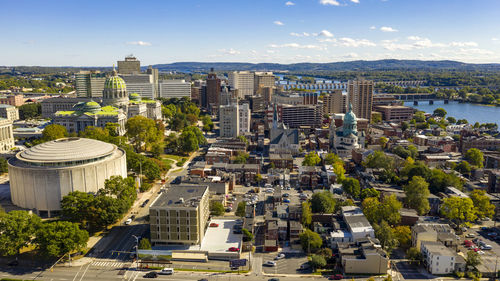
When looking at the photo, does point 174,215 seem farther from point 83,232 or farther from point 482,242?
point 482,242

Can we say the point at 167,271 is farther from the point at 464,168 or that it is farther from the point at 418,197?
the point at 464,168

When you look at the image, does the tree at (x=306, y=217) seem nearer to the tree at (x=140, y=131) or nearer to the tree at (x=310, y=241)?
the tree at (x=310, y=241)

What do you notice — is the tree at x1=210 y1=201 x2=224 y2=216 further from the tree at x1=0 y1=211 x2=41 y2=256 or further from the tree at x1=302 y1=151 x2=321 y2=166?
the tree at x1=302 y1=151 x2=321 y2=166

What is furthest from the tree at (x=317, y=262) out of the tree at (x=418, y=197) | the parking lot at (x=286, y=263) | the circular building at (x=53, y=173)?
the circular building at (x=53, y=173)

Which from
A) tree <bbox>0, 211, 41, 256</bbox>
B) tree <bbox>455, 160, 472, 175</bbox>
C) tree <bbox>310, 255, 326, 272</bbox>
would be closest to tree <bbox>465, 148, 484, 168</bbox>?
tree <bbox>455, 160, 472, 175</bbox>

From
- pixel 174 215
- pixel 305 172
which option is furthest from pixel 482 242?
pixel 174 215

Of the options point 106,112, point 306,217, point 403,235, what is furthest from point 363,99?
point 403,235
